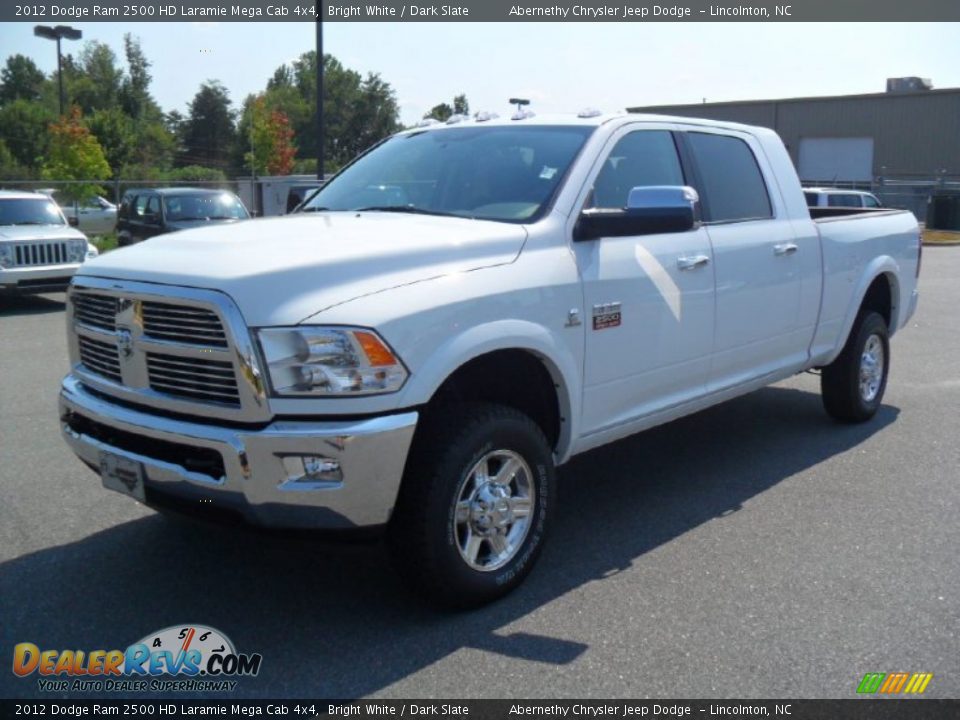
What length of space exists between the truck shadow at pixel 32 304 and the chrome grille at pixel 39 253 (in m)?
0.66

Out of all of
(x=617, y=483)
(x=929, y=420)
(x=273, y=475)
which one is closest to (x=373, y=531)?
(x=273, y=475)

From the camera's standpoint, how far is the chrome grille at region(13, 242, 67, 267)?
13320 millimetres

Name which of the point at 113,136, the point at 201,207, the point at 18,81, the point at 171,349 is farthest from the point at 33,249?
the point at 18,81

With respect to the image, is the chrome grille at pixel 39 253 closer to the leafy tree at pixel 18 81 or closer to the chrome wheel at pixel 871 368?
the chrome wheel at pixel 871 368

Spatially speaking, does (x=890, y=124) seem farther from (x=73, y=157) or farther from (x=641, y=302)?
(x=641, y=302)

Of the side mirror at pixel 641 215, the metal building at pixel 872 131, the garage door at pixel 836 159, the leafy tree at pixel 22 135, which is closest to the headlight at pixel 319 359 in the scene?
the side mirror at pixel 641 215

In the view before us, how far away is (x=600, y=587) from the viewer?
4324 mm

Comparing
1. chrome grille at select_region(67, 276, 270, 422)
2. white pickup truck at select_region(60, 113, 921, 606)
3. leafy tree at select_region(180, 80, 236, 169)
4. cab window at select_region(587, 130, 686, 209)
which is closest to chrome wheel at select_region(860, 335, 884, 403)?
white pickup truck at select_region(60, 113, 921, 606)

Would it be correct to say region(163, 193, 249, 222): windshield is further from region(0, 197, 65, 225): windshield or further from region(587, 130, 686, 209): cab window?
region(587, 130, 686, 209): cab window

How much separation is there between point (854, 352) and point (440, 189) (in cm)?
353

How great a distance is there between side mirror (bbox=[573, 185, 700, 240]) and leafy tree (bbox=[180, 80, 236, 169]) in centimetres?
8077

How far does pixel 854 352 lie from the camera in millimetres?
6938

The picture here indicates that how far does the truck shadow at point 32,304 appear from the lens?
1363 cm

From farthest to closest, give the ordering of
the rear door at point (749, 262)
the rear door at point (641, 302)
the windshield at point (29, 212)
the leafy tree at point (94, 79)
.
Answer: the leafy tree at point (94, 79), the windshield at point (29, 212), the rear door at point (749, 262), the rear door at point (641, 302)
